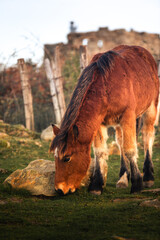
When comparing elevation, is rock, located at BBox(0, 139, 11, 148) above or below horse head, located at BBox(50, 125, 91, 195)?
below

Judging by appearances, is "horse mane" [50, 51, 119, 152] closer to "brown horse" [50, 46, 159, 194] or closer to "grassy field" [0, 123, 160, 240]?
"brown horse" [50, 46, 159, 194]

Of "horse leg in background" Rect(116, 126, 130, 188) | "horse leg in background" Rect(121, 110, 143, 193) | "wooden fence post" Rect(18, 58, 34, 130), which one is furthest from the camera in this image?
"wooden fence post" Rect(18, 58, 34, 130)

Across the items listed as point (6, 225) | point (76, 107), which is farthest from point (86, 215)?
point (76, 107)

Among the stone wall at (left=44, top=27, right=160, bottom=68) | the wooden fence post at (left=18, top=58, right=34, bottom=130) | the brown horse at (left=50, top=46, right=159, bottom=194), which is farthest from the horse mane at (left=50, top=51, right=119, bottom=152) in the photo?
the stone wall at (left=44, top=27, right=160, bottom=68)

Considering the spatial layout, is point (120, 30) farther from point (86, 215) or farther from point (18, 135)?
point (86, 215)

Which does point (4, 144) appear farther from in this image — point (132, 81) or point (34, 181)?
point (132, 81)

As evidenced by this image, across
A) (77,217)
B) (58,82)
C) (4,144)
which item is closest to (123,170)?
(77,217)

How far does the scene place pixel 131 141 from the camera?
15.4 feet

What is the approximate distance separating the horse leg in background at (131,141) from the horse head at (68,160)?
87 cm

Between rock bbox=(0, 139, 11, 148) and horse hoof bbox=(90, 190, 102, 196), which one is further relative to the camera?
rock bbox=(0, 139, 11, 148)

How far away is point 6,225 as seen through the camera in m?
2.64

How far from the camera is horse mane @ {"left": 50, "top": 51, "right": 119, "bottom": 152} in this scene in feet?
12.9

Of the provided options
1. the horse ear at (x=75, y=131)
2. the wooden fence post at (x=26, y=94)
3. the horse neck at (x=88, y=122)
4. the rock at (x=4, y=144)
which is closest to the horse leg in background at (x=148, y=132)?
the horse neck at (x=88, y=122)

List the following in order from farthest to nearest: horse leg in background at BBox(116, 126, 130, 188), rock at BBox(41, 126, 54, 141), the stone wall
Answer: the stone wall
rock at BBox(41, 126, 54, 141)
horse leg in background at BBox(116, 126, 130, 188)
